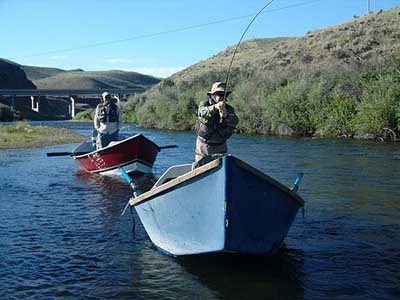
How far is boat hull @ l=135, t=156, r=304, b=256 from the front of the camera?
700cm

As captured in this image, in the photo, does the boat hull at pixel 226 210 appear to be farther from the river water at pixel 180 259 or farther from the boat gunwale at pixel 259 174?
the river water at pixel 180 259

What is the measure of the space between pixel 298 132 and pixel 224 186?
32807 mm

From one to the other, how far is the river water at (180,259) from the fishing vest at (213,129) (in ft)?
5.90

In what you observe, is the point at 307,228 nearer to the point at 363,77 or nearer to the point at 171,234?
the point at 171,234

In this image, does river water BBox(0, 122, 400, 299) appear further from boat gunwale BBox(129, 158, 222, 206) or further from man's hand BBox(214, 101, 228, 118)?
man's hand BBox(214, 101, 228, 118)

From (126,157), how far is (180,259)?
991cm

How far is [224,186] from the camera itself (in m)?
6.94

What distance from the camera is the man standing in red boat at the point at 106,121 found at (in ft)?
56.9

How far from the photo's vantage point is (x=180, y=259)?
8219 mm

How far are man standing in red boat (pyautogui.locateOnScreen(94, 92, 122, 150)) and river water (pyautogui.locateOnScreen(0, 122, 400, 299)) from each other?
2936 millimetres

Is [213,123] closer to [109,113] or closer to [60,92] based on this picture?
[109,113]

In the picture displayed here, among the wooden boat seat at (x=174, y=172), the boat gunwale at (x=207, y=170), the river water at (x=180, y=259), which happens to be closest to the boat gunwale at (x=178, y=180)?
the boat gunwale at (x=207, y=170)

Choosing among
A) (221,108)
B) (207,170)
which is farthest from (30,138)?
(207,170)

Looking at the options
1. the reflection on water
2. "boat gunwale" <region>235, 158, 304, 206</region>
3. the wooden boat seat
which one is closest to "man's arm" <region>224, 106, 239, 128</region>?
"boat gunwale" <region>235, 158, 304, 206</region>
